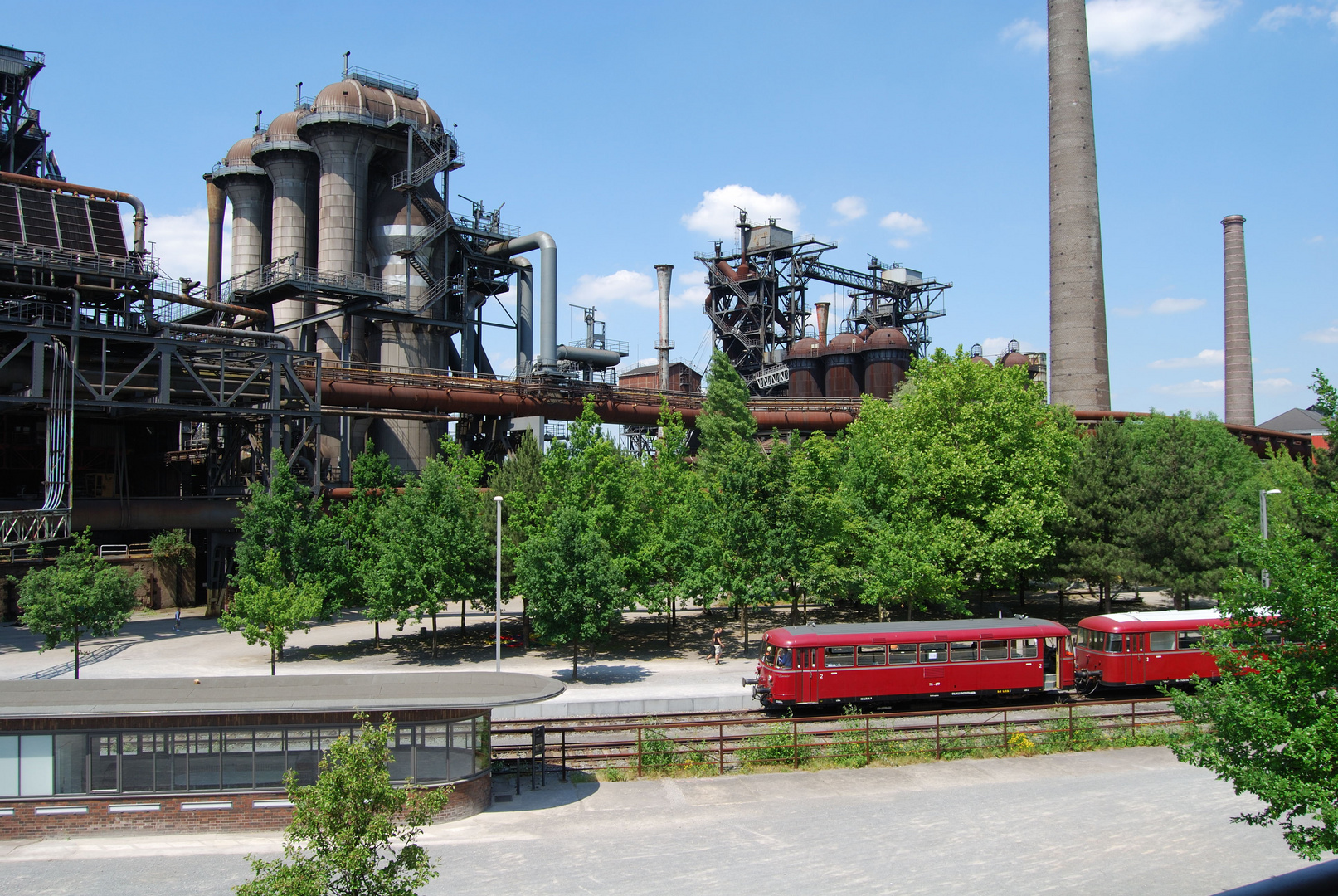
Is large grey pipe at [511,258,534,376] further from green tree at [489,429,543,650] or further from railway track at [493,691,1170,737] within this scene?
railway track at [493,691,1170,737]

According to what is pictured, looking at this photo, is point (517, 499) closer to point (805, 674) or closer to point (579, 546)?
point (579, 546)

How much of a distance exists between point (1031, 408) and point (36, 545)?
42217mm

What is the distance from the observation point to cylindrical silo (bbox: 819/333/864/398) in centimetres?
7888

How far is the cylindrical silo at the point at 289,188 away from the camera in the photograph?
6300 centimetres

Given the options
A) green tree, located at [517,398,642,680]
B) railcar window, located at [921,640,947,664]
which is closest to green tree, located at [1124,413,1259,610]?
railcar window, located at [921,640,947,664]

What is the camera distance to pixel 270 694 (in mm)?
18031

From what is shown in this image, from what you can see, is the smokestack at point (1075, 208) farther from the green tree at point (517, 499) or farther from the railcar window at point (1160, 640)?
the green tree at point (517, 499)

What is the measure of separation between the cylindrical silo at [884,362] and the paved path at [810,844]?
58.5 meters

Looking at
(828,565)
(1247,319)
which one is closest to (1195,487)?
(828,565)

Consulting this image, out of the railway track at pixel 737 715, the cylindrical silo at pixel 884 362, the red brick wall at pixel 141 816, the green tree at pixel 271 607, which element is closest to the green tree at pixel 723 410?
the cylindrical silo at pixel 884 362

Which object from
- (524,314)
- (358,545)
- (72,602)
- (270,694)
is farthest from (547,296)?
(270,694)

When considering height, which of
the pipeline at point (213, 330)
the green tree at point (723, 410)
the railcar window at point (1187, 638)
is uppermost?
the pipeline at point (213, 330)

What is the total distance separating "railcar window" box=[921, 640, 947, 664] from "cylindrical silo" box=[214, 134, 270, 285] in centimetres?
5998

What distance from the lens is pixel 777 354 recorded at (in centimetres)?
8362
